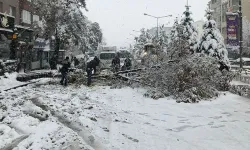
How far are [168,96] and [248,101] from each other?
3.09m

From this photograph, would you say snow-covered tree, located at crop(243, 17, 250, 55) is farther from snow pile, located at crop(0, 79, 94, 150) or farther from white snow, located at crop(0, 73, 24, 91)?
snow pile, located at crop(0, 79, 94, 150)

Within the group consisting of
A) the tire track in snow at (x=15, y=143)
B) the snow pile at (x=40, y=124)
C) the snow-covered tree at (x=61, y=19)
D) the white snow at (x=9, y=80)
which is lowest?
the tire track in snow at (x=15, y=143)

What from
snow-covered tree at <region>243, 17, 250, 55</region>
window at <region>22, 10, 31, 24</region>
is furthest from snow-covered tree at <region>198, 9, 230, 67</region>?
snow-covered tree at <region>243, 17, 250, 55</region>

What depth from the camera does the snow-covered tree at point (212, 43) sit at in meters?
23.3

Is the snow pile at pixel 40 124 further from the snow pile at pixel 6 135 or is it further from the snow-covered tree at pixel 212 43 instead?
the snow-covered tree at pixel 212 43

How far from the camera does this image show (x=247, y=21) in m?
79.9

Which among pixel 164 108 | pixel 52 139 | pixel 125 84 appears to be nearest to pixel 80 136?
pixel 52 139

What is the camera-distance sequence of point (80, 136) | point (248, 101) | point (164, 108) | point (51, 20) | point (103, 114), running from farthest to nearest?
point (51, 20), point (248, 101), point (164, 108), point (103, 114), point (80, 136)

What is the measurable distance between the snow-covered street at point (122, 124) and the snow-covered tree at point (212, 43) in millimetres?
7795

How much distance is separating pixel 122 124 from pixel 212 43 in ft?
47.0

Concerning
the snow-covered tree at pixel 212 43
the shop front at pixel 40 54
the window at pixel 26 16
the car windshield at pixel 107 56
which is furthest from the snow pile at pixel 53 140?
the window at pixel 26 16

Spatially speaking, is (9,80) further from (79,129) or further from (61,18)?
(61,18)

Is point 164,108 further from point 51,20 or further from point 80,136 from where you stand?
point 51,20

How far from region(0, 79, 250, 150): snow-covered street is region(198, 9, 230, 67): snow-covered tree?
7.79m
